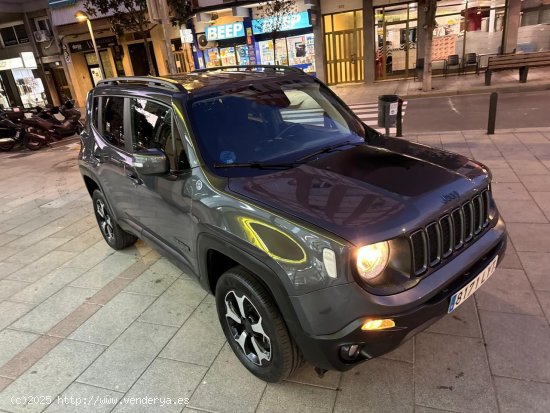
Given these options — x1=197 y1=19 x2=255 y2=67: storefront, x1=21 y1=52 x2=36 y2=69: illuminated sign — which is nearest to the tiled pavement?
x1=197 y1=19 x2=255 y2=67: storefront

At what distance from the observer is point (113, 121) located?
3.96 meters

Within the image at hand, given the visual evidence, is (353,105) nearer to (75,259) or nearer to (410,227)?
(75,259)

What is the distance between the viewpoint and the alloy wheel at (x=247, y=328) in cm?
256

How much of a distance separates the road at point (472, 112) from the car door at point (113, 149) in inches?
276

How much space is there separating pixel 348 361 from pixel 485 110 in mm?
10492

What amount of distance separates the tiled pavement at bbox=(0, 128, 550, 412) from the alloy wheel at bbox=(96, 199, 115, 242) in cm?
21

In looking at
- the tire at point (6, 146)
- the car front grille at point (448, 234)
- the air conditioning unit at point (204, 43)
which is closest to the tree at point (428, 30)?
the air conditioning unit at point (204, 43)

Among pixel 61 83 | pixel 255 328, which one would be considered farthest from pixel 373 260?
pixel 61 83

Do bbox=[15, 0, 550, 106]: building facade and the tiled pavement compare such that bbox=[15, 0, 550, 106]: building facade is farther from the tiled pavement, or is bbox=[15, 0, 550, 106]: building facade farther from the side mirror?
the side mirror

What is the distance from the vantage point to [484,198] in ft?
8.91

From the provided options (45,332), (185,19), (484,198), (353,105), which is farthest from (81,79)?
(484,198)

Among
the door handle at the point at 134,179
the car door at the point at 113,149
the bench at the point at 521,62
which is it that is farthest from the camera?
the bench at the point at 521,62

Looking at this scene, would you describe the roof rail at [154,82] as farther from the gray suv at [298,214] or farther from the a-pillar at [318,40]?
the a-pillar at [318,40]

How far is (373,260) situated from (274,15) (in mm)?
18129
